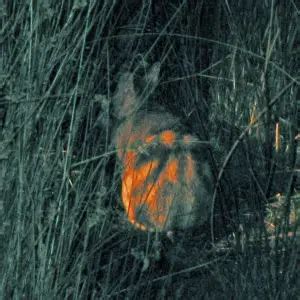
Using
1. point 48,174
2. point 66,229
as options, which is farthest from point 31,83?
→ point 66,229

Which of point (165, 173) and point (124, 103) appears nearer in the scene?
point (165, 173)

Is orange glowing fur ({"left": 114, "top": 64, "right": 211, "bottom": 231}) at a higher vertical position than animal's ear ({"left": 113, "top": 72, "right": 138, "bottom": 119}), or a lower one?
lower

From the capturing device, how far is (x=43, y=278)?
7.68ft

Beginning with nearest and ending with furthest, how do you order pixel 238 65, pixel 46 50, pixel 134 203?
1. pixel 46 50
2. pixel 134 203
3. pixel 238 65

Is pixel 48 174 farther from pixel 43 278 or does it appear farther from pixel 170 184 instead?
pixel 170 184

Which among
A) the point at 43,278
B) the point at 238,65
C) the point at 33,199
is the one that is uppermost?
the point at 238,65

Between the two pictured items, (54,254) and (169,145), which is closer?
(54,254)

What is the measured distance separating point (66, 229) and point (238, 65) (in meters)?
1.66

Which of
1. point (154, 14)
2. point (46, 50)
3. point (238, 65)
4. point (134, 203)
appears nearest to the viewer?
point (46, 50)

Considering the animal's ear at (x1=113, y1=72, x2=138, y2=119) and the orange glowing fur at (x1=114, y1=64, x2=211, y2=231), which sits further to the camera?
the animal's ear at (x1=113, y1=72, x2=138, y2=119)

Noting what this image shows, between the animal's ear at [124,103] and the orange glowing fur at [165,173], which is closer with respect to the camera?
the orange glowing fur at [165,173]

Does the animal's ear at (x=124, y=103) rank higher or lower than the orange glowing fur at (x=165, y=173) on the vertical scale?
higher

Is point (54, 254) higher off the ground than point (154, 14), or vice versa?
point (154, 14)

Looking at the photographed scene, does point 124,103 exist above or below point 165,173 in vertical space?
above
